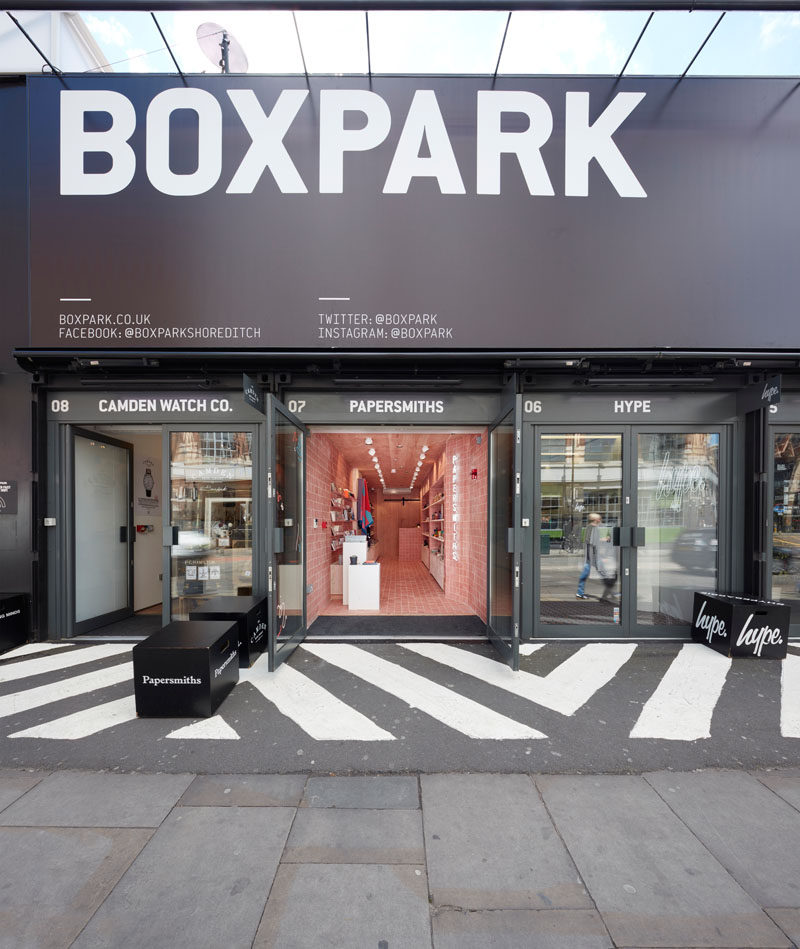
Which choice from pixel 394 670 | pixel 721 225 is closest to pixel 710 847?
pixel 394 670

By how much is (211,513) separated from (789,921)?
18.5ft

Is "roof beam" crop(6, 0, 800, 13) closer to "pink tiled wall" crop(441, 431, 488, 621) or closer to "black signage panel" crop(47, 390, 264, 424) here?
"black signage panel" crop(47, 390, 264, 424)

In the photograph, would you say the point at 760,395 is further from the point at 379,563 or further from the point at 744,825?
the point at 379,563

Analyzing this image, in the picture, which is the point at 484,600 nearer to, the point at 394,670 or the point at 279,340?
the point at 394,670

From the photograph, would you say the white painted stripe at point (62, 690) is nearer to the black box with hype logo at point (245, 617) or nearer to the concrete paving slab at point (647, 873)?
the black box with hype logo at point (245, 617)

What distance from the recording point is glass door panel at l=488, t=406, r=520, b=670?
14.0 ft

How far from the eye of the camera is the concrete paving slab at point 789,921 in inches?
65.8

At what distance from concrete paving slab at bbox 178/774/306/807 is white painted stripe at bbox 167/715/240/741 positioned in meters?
0.42

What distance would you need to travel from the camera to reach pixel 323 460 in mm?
7246

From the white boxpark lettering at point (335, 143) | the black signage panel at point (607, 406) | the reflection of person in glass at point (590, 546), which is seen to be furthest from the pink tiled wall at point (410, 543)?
the white boxpark lettering at point (335, 143)

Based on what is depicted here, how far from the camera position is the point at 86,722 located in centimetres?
327

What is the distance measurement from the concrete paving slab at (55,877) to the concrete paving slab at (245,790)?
32cm

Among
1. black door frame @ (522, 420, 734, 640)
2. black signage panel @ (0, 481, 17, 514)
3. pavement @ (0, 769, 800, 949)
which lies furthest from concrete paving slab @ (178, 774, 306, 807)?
black signage panel @ (0, 481, 17, 514)

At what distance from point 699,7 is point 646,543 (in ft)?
16.3
